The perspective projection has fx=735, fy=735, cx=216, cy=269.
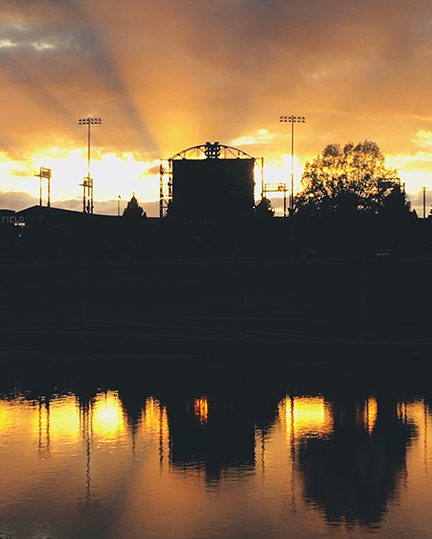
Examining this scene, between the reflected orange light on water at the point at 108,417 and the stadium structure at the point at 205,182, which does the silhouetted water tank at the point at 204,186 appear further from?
the reflected orange light on water at the point at 108,417

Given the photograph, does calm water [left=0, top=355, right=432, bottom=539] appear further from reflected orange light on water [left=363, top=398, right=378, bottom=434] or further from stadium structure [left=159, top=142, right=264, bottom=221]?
stadium structure [left=159, top=142, right=264, bottom=221]

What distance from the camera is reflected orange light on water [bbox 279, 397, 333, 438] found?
12.3 metres

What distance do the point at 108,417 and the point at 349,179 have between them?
6073cm

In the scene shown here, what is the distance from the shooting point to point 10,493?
864 centimetres

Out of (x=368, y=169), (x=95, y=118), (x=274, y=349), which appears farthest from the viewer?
(x=95, y=118)

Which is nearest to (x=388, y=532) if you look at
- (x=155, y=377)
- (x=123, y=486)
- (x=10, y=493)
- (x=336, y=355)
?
(x=123, y=486)

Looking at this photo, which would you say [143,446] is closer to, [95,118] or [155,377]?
[155,377]

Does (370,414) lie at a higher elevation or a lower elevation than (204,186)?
lower

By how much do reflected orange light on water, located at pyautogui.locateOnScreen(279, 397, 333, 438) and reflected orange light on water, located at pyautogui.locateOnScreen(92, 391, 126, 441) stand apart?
2863 mm

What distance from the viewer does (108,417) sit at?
44.1 feet

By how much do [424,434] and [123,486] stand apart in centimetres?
537

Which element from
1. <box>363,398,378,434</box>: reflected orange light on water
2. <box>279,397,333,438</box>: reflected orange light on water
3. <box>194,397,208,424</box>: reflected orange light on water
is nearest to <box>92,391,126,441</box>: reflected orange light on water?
<box>194,397,208,424</box>: reflected orange light on water

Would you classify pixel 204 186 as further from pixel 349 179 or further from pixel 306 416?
pixel 306 416

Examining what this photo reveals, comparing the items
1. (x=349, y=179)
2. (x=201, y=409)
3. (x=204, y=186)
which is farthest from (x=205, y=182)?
(x=201, y=409)
